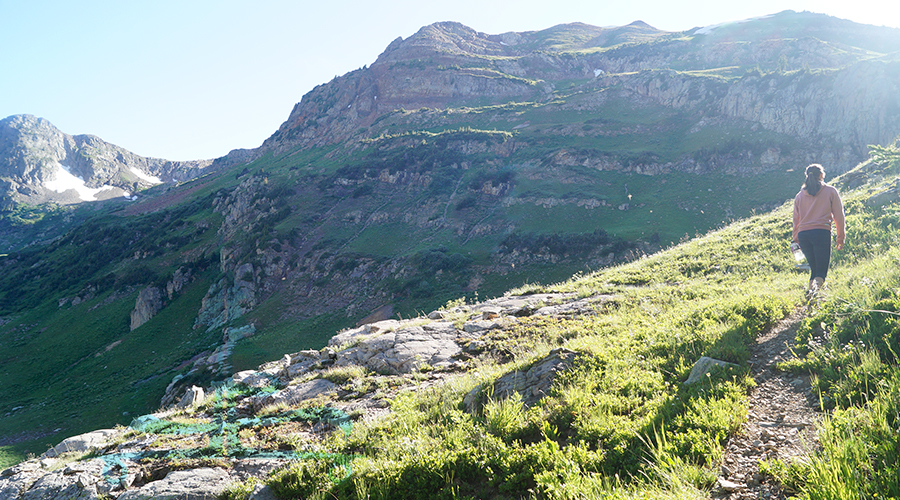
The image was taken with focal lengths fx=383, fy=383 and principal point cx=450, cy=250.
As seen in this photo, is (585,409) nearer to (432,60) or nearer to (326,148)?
(326,148)

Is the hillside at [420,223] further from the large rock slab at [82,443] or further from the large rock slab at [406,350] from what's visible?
the large rock slab at [82,443]

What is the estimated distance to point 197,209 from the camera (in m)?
74.3

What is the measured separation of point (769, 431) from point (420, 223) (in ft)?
143

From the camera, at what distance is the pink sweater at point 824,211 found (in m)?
7.43

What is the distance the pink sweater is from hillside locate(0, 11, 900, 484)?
63.7ft

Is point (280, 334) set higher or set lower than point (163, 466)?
lower

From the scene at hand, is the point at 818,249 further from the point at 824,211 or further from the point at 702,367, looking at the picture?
the point at 702,367

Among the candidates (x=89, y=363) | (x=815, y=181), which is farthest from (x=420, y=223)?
(x=815, y=181)

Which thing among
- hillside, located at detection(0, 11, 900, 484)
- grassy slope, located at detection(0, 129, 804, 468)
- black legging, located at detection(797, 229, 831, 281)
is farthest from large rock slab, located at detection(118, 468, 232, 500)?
hillside, located at detection(0, 11, 900, 484)

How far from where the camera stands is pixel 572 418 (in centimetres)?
468

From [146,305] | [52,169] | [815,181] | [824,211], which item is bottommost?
[146,305]

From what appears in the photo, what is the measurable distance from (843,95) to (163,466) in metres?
61.4

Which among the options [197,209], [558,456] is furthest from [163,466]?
[197,209]

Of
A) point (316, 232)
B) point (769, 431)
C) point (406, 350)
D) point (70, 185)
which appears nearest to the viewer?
point (769, 431)
